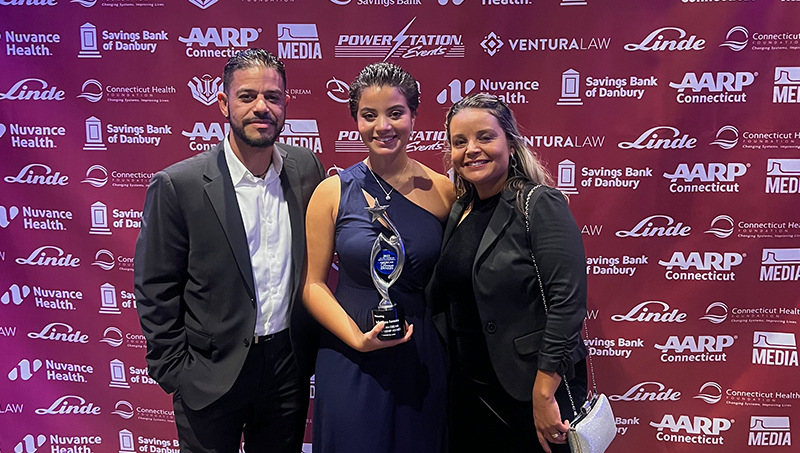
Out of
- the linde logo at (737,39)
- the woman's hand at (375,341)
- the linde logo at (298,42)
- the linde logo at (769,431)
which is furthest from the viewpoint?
the linde logo at (769,431)

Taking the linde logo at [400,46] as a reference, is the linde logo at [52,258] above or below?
below

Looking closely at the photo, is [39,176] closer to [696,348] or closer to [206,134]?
[206,134]

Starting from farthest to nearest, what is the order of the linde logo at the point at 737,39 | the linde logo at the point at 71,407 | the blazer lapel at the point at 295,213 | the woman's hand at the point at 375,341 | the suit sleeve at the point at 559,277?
1. the linde logo at the point at 71,407
2. the linde logo at the point at 737,39
3. the blazer lapel at the point at 295,213
4. the woman's hand at the point at 375,341
5. the suit sleeve at the point at 559,277

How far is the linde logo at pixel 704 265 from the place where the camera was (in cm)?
294

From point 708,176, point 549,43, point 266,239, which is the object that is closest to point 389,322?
point 266,239

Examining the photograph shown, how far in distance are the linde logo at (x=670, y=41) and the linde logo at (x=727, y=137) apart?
44 cm

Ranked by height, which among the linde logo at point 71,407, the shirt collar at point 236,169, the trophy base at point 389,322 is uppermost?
the shirt collar at point 236,169

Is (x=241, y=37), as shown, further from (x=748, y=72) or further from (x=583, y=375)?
(x=748, y=72)

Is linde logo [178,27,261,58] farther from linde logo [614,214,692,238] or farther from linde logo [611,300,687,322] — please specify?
linde logo [611,300,687,322]

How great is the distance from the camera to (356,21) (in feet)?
9.35

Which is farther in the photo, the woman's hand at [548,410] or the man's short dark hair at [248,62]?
the man's short dark hair at [248,62]

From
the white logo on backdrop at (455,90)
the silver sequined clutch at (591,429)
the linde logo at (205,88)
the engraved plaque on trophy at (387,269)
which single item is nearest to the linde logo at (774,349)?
the silver sequined clutch at (591,429)

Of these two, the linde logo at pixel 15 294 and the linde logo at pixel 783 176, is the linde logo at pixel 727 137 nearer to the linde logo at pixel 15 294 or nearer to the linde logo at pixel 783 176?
the linde logo at pixel 783 176

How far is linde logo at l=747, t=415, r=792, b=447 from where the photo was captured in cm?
308
